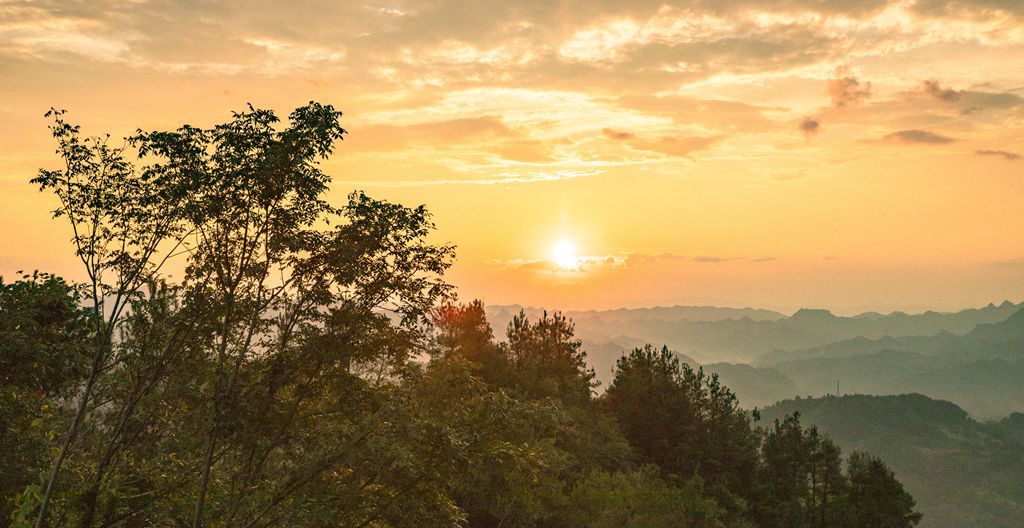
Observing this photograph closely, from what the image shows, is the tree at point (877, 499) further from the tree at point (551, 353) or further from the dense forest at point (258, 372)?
the dense forest at point (258, 372)

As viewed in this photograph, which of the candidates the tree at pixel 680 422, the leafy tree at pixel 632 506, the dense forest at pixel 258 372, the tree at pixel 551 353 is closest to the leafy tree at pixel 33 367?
the dense forest at pixel 258 372

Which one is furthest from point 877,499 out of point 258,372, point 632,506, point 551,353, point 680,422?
point 258,372

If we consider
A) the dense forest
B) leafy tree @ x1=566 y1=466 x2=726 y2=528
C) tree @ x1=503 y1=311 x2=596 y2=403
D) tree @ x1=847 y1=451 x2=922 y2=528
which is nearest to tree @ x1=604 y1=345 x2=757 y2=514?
tree @ x1=503 y1=311 x2=596 y2=403

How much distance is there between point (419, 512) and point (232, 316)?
750cm

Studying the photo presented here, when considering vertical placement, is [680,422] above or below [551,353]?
below

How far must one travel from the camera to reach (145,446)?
1909cm

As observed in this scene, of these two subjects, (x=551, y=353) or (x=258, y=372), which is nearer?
(x=258, y=372)

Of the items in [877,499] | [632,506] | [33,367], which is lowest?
[877,499]

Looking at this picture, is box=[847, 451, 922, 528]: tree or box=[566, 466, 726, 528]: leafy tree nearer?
box=[566, 466, 726, 528]: leafy tree

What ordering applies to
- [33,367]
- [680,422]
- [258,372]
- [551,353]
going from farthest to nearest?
[551,353]
[680,422]
[33,367]
[258,372]

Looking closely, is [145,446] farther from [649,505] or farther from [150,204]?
[649,505]

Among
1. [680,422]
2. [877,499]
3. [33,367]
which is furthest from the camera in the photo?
[680,422]

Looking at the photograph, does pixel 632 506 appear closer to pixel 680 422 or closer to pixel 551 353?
pixel 680 422

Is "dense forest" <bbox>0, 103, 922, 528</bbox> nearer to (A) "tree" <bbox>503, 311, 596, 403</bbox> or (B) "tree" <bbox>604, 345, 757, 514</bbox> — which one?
(A) "tree" <bbox>503, 311, 596, 403</bbox>
